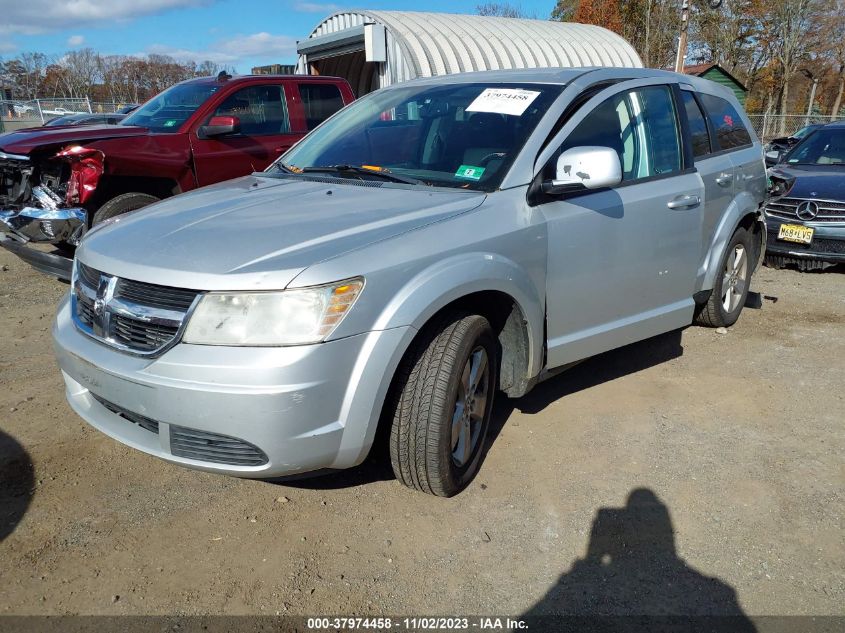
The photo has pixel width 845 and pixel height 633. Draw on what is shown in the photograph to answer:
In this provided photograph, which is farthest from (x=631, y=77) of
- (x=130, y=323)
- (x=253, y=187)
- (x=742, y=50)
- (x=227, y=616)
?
(x=742, y=50)

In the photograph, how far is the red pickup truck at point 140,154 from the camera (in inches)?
218

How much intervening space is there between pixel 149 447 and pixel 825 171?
7723 mm

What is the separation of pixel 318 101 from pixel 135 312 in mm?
5471

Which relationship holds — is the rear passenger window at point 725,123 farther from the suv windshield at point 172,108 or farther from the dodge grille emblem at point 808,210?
the suv windshield at point 172,108

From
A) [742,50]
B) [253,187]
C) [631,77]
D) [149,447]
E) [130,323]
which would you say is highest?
[742,50]

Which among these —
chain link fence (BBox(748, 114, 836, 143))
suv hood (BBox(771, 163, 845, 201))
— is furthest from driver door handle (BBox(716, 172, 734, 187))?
chain link fence (BBox(748, 114, 836, 143))

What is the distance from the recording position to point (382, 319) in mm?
2451

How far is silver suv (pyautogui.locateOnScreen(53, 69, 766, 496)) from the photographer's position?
2346 mm

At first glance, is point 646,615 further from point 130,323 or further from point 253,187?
point 253,187

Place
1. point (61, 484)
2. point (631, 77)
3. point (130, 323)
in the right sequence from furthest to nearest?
point (631, 77), point (61, 484), point (130, 323)

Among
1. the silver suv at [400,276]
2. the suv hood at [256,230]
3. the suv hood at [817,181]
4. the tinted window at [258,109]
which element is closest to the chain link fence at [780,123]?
the suv hood at [817,181]

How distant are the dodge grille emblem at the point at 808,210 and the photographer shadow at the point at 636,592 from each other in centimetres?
543

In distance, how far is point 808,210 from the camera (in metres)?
6.97

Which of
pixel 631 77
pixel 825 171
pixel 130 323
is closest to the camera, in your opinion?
pixel 130 323
